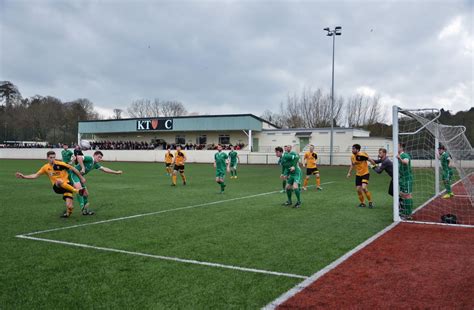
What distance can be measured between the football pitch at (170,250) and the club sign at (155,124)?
39299 mm

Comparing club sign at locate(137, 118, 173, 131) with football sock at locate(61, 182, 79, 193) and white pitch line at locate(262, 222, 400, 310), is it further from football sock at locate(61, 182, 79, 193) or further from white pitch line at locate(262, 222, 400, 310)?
white pitch line at locate(262, 222, 400, 310)

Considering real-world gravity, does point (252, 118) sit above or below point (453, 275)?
above

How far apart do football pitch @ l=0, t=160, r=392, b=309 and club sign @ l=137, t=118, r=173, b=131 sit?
39.3m

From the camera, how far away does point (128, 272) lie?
541 centimetres

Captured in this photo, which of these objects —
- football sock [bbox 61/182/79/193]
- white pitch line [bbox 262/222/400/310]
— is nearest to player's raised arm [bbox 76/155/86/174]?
football sock [bbox 61/182/79/193]

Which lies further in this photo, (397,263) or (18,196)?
(18,196)

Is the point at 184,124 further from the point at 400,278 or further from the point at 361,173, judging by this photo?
the point at 400,278

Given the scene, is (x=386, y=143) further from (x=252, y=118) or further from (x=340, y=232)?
(x=340, y=232)

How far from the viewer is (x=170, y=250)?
6.61 metres

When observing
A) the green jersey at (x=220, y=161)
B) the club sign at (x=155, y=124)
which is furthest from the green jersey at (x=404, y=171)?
the club sign at (x=155, y=124)

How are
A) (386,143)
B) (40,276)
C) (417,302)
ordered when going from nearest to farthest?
1. (417,302)
2. (40,276)
3. (386,143)

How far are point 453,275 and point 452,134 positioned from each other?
8519mm

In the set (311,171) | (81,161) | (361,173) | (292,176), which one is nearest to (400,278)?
(292,176)

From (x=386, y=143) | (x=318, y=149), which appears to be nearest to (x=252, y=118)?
(x=318, y=149)
